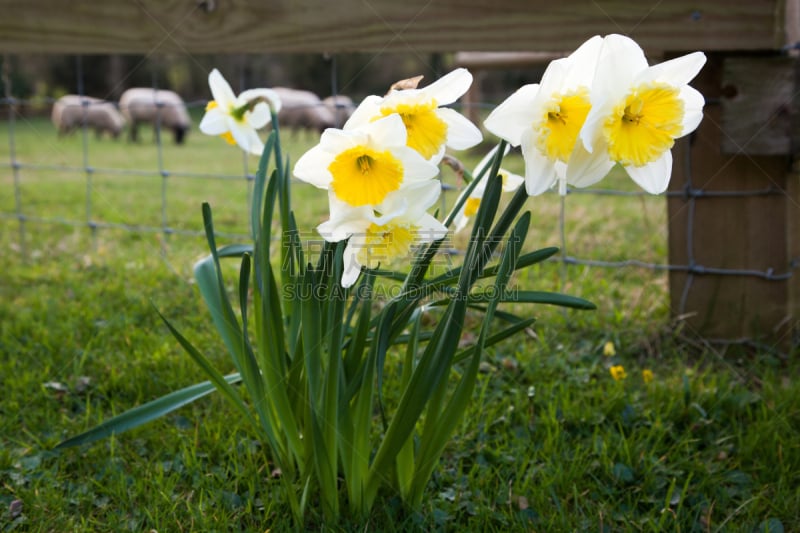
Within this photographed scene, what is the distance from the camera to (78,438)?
43.8 inches

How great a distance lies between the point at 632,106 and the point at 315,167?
353mm

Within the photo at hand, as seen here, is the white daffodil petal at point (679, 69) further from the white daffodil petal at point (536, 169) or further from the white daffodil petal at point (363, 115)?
the white daffodil petal at point (363, 115)

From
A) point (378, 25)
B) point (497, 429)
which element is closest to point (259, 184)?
point (497, 429)

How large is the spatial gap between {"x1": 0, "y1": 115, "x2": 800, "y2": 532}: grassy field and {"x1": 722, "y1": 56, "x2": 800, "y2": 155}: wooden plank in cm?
48

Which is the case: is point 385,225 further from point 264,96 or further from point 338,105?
point 338,105

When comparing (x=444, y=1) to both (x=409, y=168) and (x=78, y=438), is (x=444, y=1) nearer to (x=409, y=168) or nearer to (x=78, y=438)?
(x=409, y=168)

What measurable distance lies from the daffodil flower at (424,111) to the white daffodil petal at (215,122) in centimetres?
35

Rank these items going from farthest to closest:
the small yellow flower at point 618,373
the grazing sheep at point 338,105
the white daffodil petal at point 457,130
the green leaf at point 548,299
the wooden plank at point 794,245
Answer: the grazing sheep at point 338,105 → the wooden plank at point 794,245 → the small yellow flower at point 618,373 → the green leaf at point 548,299 → the white daffodil petal at point 457,130

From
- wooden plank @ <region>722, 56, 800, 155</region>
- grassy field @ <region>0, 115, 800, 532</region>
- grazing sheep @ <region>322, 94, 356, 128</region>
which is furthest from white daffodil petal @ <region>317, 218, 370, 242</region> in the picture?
wooden plank @ <region>722, 56, 800, 155</region>

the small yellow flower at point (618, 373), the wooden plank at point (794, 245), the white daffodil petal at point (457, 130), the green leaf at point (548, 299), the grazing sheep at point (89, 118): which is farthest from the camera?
the grazing sheep at point (89, 118)

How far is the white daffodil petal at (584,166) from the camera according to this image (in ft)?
2.51

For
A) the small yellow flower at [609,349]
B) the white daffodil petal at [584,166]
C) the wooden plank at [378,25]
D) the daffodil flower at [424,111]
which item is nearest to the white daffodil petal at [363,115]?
the daffodil flower at [424,111]

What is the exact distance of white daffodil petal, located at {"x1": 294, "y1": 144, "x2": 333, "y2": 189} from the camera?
80 centimetres

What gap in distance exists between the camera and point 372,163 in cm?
78
